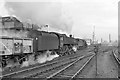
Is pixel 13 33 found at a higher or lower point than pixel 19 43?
higher

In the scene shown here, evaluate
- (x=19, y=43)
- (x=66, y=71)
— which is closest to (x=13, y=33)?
(x=19, y=43)

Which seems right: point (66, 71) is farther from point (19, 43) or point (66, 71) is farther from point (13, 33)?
point (13, 33)

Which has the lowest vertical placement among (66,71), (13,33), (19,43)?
(66,71)

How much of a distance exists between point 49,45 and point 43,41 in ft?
5.58

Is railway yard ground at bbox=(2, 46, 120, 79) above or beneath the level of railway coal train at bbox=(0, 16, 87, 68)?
beneath

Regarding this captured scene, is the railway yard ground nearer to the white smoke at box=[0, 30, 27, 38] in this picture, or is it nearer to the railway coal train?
the railway coal train

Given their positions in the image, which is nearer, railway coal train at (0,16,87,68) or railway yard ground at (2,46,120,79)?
railway yard ground at (2,46,120,79)

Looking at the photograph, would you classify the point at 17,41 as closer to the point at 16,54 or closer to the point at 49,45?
the point at 16,54

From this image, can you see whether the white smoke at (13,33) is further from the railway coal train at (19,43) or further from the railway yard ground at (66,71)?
the railway yard ground at (66,71)

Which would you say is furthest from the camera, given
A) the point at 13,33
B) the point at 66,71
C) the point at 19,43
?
the point at 13,33

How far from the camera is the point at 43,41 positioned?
17.1 meters

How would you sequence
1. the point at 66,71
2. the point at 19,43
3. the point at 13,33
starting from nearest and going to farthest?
the point at 66,71
the point at 19,43
the point at 13,33

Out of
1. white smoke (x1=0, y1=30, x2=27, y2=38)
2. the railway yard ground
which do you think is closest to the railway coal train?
white smoke (x1=0, y1=30, x2=27, y2=38)

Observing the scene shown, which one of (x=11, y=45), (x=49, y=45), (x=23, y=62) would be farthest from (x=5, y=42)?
(x=49, y=45)
